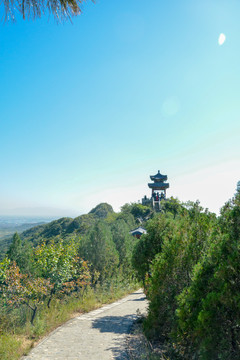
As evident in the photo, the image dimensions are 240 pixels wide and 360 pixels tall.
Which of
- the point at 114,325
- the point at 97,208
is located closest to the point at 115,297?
the point at 114,325

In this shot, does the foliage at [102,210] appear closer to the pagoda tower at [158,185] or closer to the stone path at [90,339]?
the pagoda tower at [158,185]

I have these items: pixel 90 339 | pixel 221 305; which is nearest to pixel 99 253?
pixel 90 339

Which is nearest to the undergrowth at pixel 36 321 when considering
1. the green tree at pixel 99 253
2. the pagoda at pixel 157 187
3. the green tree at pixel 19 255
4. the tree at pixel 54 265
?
the tree at pixel 54 265

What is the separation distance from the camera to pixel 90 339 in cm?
588

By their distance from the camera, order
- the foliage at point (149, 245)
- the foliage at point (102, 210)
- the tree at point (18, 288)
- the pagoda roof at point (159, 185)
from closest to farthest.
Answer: the tree at point (18, 288) < the foliage at point (149, 245) < the pagoda roof at point (159, 185) < the foliage at point (102, 210)

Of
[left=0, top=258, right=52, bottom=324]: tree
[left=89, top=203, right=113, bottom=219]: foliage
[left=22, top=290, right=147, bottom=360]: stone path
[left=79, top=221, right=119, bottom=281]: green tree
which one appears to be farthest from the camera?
[left=89, top=203, right=113, bottom=219]: foliage

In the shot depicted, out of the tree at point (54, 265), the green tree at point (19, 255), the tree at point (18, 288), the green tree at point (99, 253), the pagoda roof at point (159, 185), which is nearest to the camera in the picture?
the tree at point (18, 288)

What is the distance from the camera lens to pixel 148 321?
5117 mm

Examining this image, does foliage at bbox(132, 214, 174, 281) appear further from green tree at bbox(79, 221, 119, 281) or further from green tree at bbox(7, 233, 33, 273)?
green tree at bbox(7, 233, 33, 273)

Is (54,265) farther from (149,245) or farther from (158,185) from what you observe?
(158,185)

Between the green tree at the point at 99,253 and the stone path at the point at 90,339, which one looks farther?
the green tree at the point at 99,253

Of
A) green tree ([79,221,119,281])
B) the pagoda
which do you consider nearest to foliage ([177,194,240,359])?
green tree ([79,221,119,281])

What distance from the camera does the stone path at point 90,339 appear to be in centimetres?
500

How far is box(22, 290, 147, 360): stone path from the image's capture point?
500cm
